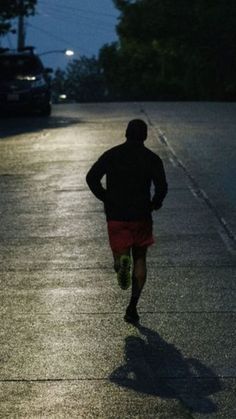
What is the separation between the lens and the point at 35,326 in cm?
1055

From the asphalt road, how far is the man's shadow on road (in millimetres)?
10

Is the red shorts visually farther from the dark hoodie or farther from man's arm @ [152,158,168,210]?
man's arm @ [152,158,168,210]

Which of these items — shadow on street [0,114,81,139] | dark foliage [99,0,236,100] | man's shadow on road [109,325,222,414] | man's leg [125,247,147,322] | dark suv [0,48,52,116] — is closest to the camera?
man's shadow on road [109,325,222,414]

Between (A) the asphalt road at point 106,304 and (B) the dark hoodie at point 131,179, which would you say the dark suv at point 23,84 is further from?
(B) the dark hoodie at point 131,179

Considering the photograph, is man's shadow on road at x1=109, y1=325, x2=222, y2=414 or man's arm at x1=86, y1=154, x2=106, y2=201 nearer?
man's shadow on road at x1=109, y1=325, x2=222, y2=414

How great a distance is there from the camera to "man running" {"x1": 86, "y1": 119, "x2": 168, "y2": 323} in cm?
1041

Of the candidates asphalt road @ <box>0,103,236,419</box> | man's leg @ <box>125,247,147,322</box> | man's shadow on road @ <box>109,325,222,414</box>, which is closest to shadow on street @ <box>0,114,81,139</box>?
asphalt road @ <box>0,103,236,419</box>

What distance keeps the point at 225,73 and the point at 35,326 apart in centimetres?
5451

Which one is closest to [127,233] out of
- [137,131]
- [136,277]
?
[136,277]

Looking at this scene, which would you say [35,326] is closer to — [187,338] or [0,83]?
[187,338]

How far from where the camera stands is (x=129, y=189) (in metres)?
10.4

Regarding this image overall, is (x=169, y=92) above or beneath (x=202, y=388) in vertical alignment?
beneath

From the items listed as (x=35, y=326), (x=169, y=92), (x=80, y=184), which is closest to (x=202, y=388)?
(x=35, y=326)

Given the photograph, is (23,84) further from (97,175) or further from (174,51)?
(174,51)
